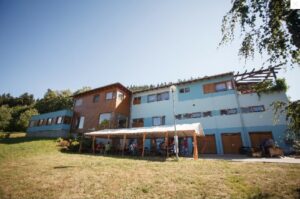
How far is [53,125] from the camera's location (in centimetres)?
2798

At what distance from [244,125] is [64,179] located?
18.4m

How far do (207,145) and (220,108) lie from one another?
4.77 metres

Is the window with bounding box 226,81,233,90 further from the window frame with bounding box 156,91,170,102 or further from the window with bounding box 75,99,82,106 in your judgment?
the window with bounding box 75,99,82,106

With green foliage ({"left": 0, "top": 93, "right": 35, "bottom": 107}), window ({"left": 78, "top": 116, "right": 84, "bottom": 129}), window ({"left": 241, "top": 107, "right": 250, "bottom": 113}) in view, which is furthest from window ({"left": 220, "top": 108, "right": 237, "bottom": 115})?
green foliage ({"left": 0, "top": 93, "right": 35, "bottom": 107})

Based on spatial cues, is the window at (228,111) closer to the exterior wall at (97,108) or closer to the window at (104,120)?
the exterior wall at (97,108)

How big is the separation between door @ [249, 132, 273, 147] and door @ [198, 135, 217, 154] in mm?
3962

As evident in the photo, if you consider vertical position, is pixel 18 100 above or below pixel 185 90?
above

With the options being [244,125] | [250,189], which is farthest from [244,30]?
[244,125]

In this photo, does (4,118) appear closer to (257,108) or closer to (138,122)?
(138,122)

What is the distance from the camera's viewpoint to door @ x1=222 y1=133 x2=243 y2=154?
1890cm

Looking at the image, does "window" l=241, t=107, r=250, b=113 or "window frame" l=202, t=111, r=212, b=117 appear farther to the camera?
"window frame" l=202, t=111, r=212, b=117

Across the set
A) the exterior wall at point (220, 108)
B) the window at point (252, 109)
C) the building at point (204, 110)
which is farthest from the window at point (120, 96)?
the window at point (252, 109)

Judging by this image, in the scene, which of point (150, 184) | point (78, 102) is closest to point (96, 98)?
point (78, 102)

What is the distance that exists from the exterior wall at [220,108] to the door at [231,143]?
1.35ft
